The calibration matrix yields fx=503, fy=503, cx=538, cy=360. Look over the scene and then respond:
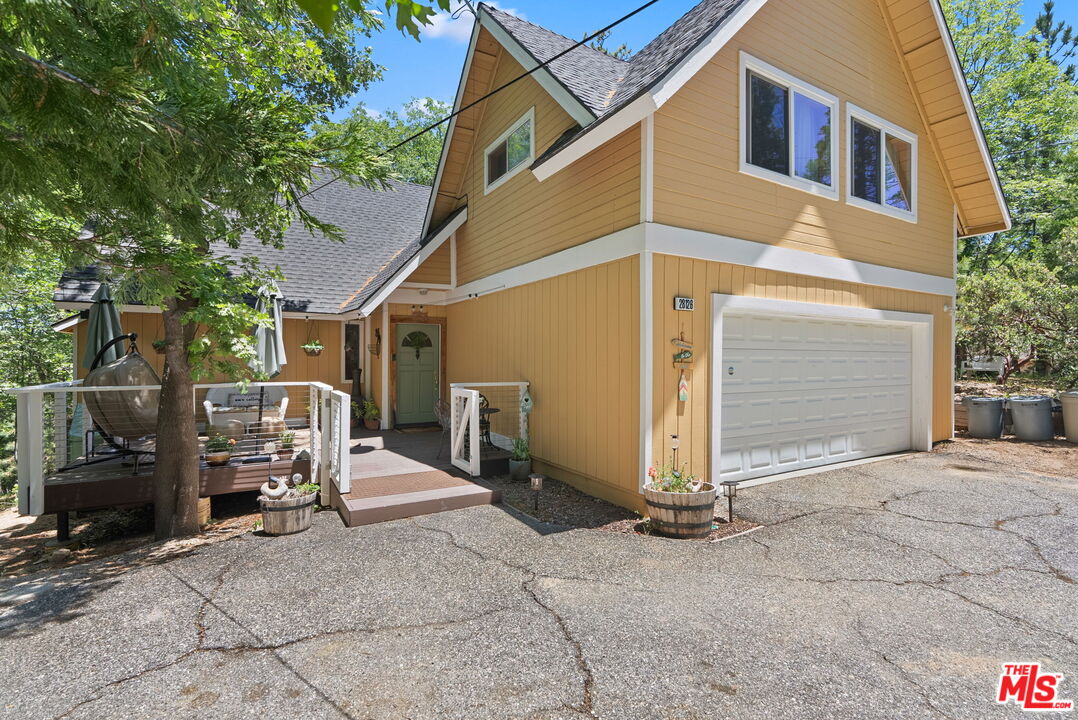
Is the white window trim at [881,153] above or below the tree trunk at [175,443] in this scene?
above

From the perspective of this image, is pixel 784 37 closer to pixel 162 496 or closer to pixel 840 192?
pixel 840 192

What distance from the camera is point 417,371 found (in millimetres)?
10531

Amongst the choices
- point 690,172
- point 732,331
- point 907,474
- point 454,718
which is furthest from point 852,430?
point 454,718

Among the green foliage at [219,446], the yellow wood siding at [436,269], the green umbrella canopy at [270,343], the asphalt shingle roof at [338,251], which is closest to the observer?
the green foliage at [219,446]

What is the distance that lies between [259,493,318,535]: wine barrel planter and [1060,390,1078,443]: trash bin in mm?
12121

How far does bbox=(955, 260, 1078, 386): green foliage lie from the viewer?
9914mm

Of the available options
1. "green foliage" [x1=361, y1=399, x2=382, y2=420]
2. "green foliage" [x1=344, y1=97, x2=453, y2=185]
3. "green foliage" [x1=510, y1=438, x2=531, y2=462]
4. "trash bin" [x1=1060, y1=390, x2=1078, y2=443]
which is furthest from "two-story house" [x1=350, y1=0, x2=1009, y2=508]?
"green foliage" [x1=344, y1=97, x2=453, y2=185]

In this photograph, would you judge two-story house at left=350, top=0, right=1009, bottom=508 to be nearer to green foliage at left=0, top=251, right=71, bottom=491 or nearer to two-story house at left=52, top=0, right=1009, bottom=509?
two-story house at left=52, top=0, right=1009, bottom=509

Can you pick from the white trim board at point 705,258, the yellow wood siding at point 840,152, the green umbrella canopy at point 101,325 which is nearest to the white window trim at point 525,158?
the white trim board at point 705,258

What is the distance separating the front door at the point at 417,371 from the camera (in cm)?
1033

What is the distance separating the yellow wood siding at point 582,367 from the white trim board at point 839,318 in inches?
42.5

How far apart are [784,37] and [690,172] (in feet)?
8.62

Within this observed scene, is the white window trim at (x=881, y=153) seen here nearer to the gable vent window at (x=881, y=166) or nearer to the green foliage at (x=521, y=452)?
the gable vent window at (x=881, y=166)

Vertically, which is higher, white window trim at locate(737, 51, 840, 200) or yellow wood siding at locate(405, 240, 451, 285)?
white window trim at locate(737, 51, 840, 200)
